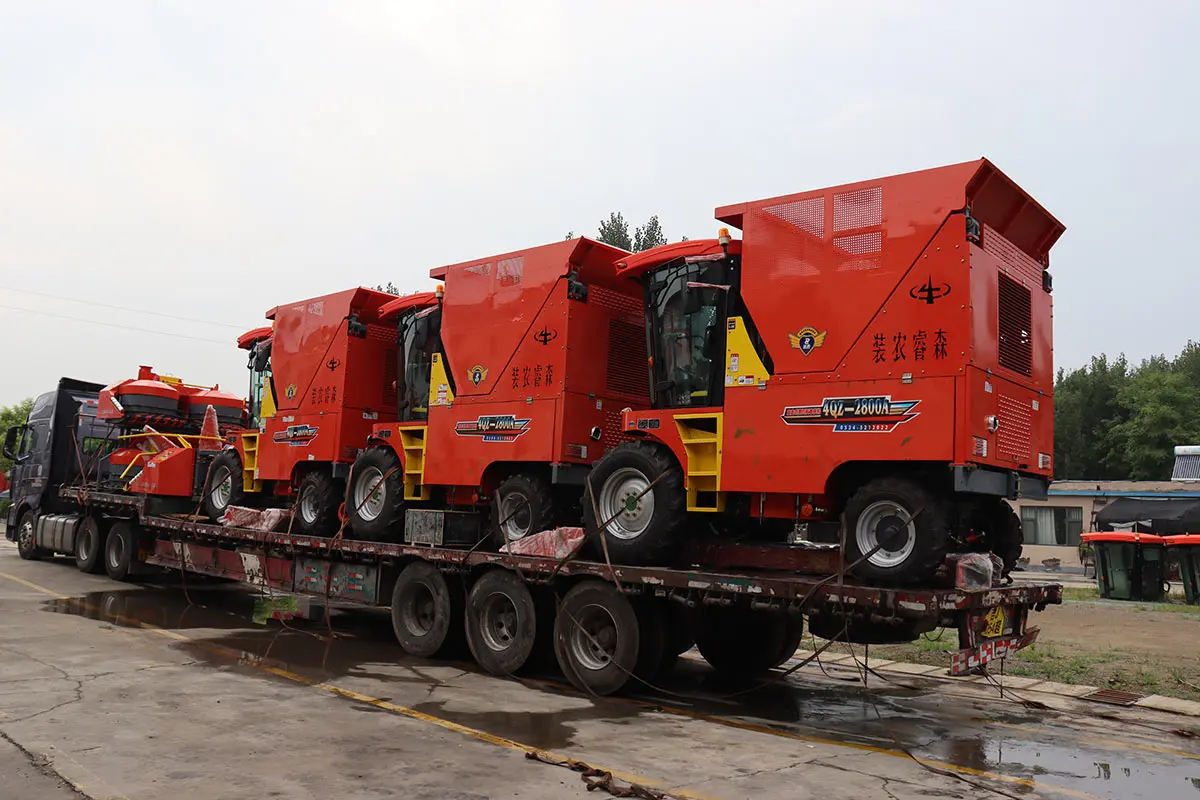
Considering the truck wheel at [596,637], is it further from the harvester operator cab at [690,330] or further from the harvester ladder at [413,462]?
the harvester ladder at [413,462]

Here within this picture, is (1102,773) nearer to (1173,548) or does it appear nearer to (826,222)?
(826,222)

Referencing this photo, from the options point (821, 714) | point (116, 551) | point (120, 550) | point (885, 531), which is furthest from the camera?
point (116, 551)

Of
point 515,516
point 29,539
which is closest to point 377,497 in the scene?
point 515,516

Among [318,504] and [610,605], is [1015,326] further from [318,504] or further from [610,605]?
[318,504]

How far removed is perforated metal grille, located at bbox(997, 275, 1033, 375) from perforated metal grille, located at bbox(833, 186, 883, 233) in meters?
1.20

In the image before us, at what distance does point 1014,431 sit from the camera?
7.62 meters

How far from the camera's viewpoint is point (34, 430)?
20.5 metres

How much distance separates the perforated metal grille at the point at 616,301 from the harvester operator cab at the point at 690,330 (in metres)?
1.15

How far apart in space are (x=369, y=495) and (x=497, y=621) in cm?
280

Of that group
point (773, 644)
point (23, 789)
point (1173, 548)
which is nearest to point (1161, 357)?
point (1173, 548)

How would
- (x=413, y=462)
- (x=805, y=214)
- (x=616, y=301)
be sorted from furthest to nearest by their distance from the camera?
(x=413, y=462), (x=616, y=301), (x=805, y=214)

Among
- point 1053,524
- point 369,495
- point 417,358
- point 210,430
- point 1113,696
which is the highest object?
point 417,358

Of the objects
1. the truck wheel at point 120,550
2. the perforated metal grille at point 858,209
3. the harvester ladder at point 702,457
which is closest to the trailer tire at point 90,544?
the truck wheel at point 120,550

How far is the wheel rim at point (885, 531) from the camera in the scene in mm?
6984
